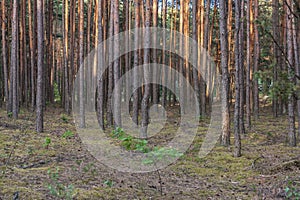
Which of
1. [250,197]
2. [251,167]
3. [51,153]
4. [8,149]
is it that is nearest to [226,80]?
[251,167]

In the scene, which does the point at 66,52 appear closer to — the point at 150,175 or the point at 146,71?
the point at 146,71

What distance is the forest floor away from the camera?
6141 millimetres

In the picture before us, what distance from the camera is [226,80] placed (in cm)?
1011

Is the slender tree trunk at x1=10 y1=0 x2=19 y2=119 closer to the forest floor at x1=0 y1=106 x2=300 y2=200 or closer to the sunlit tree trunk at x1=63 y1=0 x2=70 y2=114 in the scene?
the sunlit tree trunk at x1=63 y1=0 x2=70 y2=114

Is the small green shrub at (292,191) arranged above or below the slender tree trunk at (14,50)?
→ below

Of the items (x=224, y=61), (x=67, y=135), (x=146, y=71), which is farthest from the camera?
(x=67, y=135)

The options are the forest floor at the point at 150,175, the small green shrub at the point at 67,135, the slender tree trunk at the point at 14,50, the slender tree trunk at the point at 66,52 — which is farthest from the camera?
the slender tree trunk at the point at 66,52

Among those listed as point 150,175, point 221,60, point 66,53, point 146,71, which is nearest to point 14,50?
point 66,53

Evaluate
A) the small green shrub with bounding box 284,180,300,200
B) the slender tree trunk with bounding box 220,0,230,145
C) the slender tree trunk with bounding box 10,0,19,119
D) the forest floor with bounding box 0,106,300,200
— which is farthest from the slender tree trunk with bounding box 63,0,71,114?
the small green shrub with bounding box 284,180,300,200

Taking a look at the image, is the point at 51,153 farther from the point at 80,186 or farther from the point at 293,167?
the point at 293,167

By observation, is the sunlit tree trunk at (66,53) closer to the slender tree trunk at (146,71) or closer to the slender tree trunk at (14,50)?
the slender tree trunk at (14,50)

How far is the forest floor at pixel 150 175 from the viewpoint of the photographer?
6141 mm

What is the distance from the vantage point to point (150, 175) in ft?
25.7

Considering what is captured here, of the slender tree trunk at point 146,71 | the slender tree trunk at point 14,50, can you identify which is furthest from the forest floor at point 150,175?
the slender tree trunk at point 14,50
